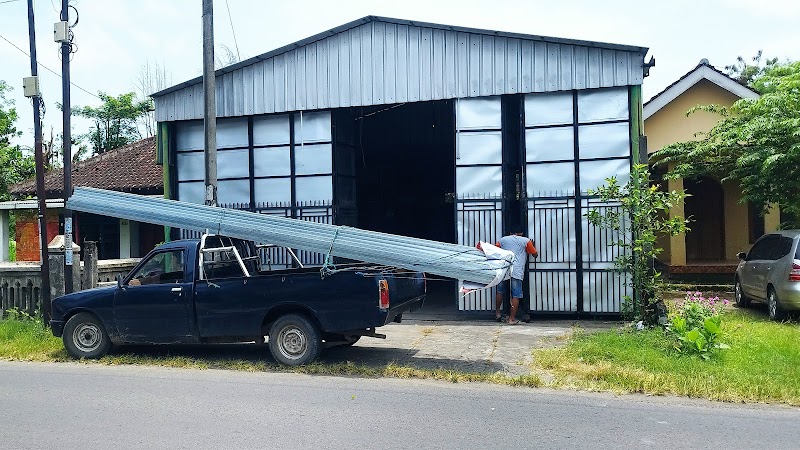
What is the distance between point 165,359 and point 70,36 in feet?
19.4

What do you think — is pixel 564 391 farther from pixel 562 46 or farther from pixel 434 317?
pixel 562 46

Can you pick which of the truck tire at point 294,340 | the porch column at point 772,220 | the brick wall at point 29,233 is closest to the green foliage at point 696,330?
the truck tire at point 294,340

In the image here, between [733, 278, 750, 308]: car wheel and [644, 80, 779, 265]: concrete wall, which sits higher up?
[644, 80, 779, 265]: concrete wall

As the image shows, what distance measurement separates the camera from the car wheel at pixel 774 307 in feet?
36.6

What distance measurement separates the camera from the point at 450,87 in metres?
12.3

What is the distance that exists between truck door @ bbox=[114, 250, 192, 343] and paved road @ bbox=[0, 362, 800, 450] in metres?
0.90

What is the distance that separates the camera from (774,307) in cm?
1128

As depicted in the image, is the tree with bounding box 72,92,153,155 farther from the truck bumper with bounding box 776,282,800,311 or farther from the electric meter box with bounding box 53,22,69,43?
the truck bumper with bounding box 776,282,800,311

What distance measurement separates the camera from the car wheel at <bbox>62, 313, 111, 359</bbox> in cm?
920

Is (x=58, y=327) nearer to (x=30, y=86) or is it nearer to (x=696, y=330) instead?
(x=30, y=86)

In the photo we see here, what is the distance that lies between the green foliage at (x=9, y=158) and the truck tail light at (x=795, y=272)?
24.9 m

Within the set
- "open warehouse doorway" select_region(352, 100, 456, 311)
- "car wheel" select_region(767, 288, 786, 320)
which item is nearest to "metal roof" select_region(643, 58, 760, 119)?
"open warehouse doorway" select_region(352, 100, 456, 311)

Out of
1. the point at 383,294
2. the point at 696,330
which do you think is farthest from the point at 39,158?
the point at 696,330

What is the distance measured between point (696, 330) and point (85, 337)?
324 inches
